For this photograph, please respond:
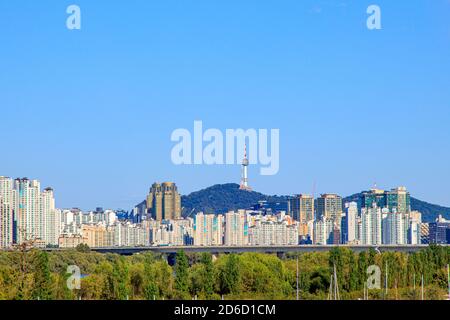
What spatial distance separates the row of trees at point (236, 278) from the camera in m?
23.1

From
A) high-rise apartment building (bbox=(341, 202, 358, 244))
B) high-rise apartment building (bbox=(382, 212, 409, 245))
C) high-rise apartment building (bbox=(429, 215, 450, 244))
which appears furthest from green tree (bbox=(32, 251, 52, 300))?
high-rise apartment building (bbox=(341, 202, 358, 244))

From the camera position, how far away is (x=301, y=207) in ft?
351

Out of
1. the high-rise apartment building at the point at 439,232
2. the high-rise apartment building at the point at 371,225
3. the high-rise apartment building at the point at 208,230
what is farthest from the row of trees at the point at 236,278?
the high-rise apartment building at the point at 439,232

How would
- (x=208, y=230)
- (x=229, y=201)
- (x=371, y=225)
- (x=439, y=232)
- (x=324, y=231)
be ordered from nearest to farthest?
1. (x=208, y=230)
2. (x=371, y=225)
3. (x=439, y=232)
4. (x=324, y=231)
5. (x=229, y=201)

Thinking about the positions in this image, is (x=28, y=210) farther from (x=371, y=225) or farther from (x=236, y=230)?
(x=371, y=225)

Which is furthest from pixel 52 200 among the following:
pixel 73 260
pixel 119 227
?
pixel 73 260

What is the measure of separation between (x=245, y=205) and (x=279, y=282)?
88.4 meters

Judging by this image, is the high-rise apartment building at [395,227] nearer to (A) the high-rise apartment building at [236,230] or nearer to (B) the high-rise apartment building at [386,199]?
(B) the high-rise apartment building at [386,199]

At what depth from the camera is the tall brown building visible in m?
97.0

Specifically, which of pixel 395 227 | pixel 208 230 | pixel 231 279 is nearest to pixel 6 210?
pixel 208 230

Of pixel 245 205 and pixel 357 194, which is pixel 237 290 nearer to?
pixel 357 194

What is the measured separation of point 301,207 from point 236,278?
80.8 metres

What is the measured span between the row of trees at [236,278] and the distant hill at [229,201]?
262 ft
